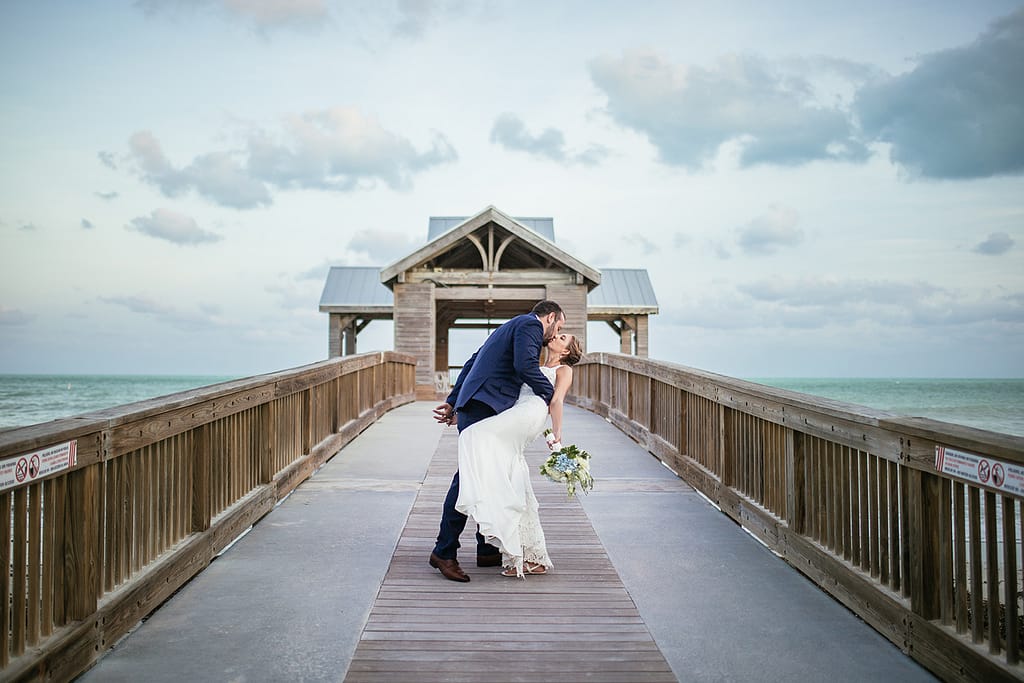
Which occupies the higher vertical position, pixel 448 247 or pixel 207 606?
pixel 448 247

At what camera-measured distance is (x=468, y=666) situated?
2.96 metres

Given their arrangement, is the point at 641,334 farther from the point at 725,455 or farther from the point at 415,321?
the point at 725,455

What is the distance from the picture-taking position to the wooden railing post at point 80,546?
2941 mm

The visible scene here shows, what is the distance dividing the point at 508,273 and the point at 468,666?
49.7 feet

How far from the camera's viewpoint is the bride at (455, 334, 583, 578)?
13.4ft

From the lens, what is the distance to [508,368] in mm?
4246

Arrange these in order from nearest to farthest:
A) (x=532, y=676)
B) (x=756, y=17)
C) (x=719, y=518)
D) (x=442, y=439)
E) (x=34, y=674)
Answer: (x=34, y=674), (x=532, y=676), (x=719, y=518), (x=442, y=439), (x=756, y=17)

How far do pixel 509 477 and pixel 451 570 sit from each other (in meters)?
0.60

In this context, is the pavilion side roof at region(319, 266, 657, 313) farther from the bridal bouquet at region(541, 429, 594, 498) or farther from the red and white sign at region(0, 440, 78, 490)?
the red and white sign at region(0, 440, 78, 490)

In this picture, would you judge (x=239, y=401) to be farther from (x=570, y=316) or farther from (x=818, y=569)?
(x=570, y=316)

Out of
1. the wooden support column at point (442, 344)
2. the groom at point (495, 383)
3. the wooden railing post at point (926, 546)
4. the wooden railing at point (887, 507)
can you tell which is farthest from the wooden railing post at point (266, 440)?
the wooden support column at point (442, 344)

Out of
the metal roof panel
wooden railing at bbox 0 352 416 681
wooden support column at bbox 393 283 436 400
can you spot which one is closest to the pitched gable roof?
wooden support column at bbox 393 283 436 400

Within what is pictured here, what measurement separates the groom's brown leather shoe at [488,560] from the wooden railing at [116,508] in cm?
162

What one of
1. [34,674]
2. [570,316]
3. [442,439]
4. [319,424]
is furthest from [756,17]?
[34,674]
